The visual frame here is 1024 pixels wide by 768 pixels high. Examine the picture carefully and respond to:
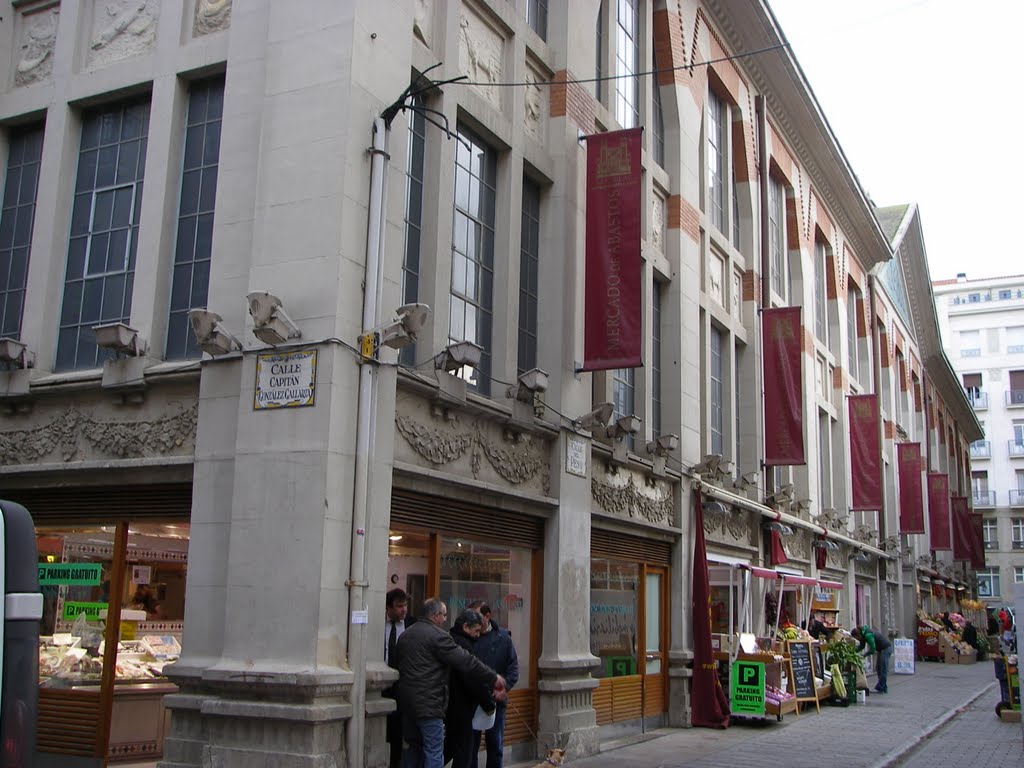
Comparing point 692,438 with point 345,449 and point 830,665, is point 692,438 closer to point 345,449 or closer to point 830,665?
point 830,665

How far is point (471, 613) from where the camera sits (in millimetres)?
9570

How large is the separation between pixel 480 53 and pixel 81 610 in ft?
25.8

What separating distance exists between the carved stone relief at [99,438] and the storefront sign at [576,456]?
5052 millimetres

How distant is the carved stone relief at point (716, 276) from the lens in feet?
68.7

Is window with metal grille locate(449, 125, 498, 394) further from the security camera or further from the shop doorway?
the shop doorway

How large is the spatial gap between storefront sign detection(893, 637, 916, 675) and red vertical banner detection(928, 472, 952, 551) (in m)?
13.9

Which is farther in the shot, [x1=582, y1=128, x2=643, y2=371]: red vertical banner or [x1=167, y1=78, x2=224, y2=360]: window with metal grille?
[x1=582, y1=128, x2=643, y2=371]: red vertical banner

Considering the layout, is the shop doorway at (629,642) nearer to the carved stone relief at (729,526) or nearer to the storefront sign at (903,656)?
the carved stone relief at (729,526)

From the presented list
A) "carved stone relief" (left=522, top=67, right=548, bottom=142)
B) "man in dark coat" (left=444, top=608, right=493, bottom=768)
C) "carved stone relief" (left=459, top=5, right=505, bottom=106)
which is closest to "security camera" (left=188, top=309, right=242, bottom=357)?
"man in dark coat" (left=444, top=608, right=493, bottom=768)

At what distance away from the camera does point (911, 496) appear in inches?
1500

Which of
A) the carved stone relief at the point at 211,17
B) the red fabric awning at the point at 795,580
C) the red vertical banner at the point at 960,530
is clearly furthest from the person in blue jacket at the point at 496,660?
the red vertical banner at the point at 960,530

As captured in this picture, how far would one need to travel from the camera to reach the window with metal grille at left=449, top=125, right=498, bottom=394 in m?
12.5

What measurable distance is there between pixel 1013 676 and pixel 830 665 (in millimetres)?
3323

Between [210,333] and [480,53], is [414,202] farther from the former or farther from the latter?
[210,333]
